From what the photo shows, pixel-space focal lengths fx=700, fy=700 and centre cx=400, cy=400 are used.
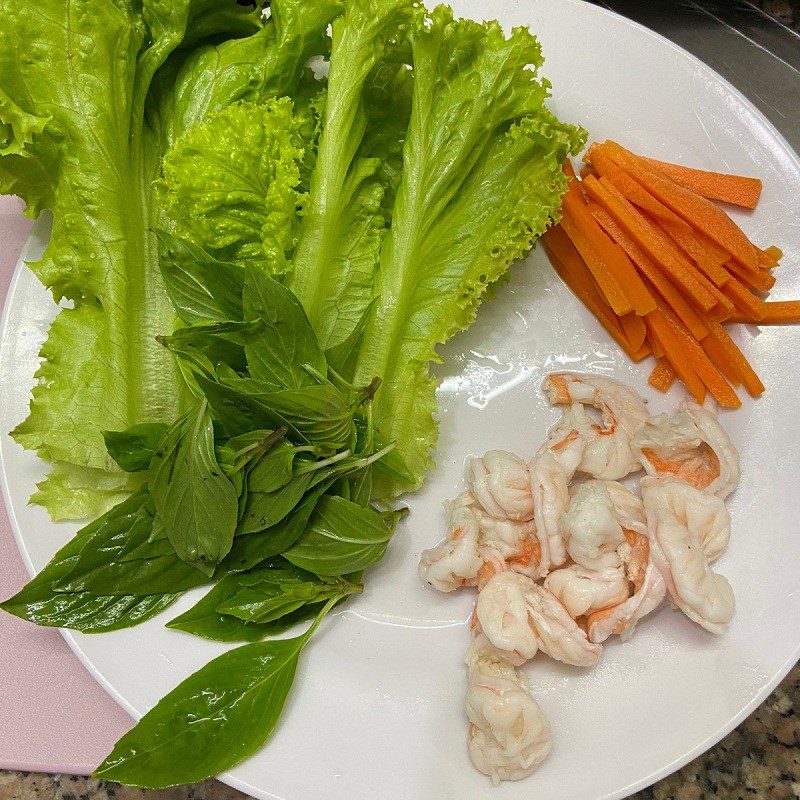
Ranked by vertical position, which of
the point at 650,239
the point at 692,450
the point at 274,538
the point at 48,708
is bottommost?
the point at 48,708

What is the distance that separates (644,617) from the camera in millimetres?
1862

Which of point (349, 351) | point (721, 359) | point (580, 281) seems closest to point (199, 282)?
point (349, 351)

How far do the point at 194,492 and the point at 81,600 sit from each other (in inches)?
17.7

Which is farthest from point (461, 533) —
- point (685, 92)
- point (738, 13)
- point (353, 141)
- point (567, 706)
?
point (738, 13)

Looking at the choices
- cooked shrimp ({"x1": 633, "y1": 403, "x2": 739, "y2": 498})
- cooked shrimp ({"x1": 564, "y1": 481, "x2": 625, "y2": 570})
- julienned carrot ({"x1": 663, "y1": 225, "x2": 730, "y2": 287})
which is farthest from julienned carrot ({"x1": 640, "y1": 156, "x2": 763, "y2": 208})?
cooked shrimp ({"x1": 564, "y1": 481, "x2": 625, "y2": 570})

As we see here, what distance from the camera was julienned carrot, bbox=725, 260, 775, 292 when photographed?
6.70 feet

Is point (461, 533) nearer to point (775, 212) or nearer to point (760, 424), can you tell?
point (760, 424)

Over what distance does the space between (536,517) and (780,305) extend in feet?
3.21

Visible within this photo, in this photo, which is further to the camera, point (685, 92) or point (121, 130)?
point (685, 92)

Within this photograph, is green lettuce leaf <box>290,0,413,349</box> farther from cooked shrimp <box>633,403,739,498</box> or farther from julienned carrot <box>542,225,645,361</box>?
cooked shrimp <box>633,403,739,498</box>

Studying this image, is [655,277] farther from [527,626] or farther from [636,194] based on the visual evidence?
[527,626]

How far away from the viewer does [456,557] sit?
5.97 ft

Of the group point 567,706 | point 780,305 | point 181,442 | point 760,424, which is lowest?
point 567,706

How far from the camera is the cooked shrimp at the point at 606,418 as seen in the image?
197 centimetres
